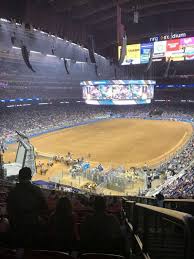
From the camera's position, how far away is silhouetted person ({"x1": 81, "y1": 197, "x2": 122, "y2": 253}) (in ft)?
13.2

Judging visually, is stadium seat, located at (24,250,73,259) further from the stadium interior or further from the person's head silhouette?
the person's head silhouette

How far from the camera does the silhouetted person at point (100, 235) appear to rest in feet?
13.2

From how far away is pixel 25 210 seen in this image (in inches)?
176

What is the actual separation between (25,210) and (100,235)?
1158mm

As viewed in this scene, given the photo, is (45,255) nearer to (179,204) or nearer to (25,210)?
(25,210)

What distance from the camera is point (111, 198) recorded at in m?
12.3

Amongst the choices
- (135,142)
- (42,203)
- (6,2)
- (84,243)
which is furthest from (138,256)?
(135,142)

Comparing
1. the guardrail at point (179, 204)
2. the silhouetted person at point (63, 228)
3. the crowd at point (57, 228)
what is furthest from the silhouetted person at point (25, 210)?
the guardrail at point (179, 204)

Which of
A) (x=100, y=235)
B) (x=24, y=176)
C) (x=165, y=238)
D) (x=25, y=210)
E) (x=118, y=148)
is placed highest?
(x=24, y=176)

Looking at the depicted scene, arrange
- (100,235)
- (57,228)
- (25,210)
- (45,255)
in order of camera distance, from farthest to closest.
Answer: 1. (25,210)
2. (57,228)
3. (100,235)
4. (45,255)

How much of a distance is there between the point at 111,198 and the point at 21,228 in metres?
8.23

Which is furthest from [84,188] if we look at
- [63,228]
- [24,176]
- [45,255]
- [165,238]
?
[45,255]

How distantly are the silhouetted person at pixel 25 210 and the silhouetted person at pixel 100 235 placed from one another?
72 cm

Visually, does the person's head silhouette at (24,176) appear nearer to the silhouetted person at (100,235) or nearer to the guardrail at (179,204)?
the silhouetted person at (100,235)
